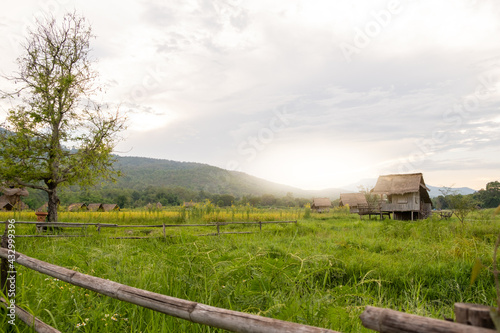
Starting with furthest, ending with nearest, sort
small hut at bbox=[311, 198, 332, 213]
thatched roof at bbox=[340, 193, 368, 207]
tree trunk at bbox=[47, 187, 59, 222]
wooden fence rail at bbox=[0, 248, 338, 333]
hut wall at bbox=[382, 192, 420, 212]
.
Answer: small hut at bbox=[311, 198, 332, 213] → thatched roof at bbox=[340, 193, 368, 207] → hut wall at bbox=[382, 192, 420, 212] → tree trunk at bbox=[47, 187, 59, 222] → wooden fence rail at bbox=[0, 248, 338, 333]

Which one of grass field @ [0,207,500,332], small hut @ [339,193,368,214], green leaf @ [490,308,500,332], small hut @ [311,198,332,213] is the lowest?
small hut @ [311,198,332,213]

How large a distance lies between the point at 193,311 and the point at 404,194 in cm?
2888

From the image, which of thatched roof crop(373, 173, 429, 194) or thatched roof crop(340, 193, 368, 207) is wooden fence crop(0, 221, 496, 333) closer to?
thatched roof crop(373, 173, 429, 194)

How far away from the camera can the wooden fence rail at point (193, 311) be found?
1375 mm

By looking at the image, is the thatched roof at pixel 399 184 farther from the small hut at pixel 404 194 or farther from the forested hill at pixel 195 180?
the forested hill at pixel 195 180

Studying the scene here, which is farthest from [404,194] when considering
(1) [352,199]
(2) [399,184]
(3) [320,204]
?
(3) [320,204]

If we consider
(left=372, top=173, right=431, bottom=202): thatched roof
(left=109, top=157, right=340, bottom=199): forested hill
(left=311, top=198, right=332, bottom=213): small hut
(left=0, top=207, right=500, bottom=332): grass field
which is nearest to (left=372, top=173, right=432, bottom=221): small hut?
(left=372, top=173, right=431, bottom=202): thatched roof

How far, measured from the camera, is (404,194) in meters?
27.1

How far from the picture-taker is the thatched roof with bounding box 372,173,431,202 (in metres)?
26.3

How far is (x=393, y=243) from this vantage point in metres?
8.98

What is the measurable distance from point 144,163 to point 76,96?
16074cm

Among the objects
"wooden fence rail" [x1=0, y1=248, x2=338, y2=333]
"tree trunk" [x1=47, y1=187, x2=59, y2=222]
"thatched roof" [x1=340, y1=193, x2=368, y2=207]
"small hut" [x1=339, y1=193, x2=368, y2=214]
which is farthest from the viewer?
"thatched roof" [x1=340, y1=193, x2=368, y2=207]

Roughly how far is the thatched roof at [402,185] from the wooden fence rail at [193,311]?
2748 centimetres

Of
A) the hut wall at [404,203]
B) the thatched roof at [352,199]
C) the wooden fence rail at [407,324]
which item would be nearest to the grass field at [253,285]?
the wooden fence rail at [407,324]
